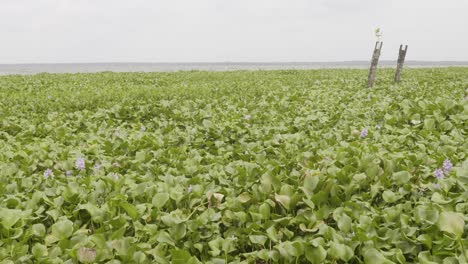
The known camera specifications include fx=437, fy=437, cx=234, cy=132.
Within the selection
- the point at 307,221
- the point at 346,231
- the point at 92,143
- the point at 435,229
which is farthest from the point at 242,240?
the point at 92,143

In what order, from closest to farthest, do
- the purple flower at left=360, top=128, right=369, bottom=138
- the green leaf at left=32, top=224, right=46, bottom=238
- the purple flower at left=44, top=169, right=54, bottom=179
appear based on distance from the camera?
the green leaf at left=32, top=224, right=46, bottom=238 < the purple flower at left=44, top=169, right=54, bottom=179 < the purple flower at left=360, top=128, right=369, bottom=138

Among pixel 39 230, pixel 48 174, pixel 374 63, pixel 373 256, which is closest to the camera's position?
pixel 373 256

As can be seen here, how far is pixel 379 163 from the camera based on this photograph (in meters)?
3.63

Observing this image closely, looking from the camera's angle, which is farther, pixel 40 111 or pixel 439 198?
pixel 40 111

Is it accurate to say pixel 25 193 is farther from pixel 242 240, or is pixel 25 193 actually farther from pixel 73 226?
pixel 242 240

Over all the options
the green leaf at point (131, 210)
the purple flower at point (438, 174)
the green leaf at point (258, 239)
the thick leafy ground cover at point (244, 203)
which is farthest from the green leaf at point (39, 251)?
the purple flower at point (438, 174)

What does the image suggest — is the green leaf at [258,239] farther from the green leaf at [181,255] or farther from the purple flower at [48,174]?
the purple flower at [48,174]

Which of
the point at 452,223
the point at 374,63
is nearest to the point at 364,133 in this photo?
the point at 452,223

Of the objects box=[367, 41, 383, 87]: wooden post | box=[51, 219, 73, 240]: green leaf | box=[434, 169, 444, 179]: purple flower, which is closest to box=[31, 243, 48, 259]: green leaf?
box=[51, 219, 73, 240]: green leaf

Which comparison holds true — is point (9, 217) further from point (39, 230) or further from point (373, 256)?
point (373, 256)

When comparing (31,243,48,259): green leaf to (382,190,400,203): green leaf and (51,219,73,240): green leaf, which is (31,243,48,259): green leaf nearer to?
(51,219,73,240): green leaf

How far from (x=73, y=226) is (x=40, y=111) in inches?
295

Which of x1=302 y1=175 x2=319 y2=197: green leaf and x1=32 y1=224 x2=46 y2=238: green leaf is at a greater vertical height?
x1=302 y1=175 x2=319 y2=197: green leaf

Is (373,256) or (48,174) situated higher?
(373,256)
